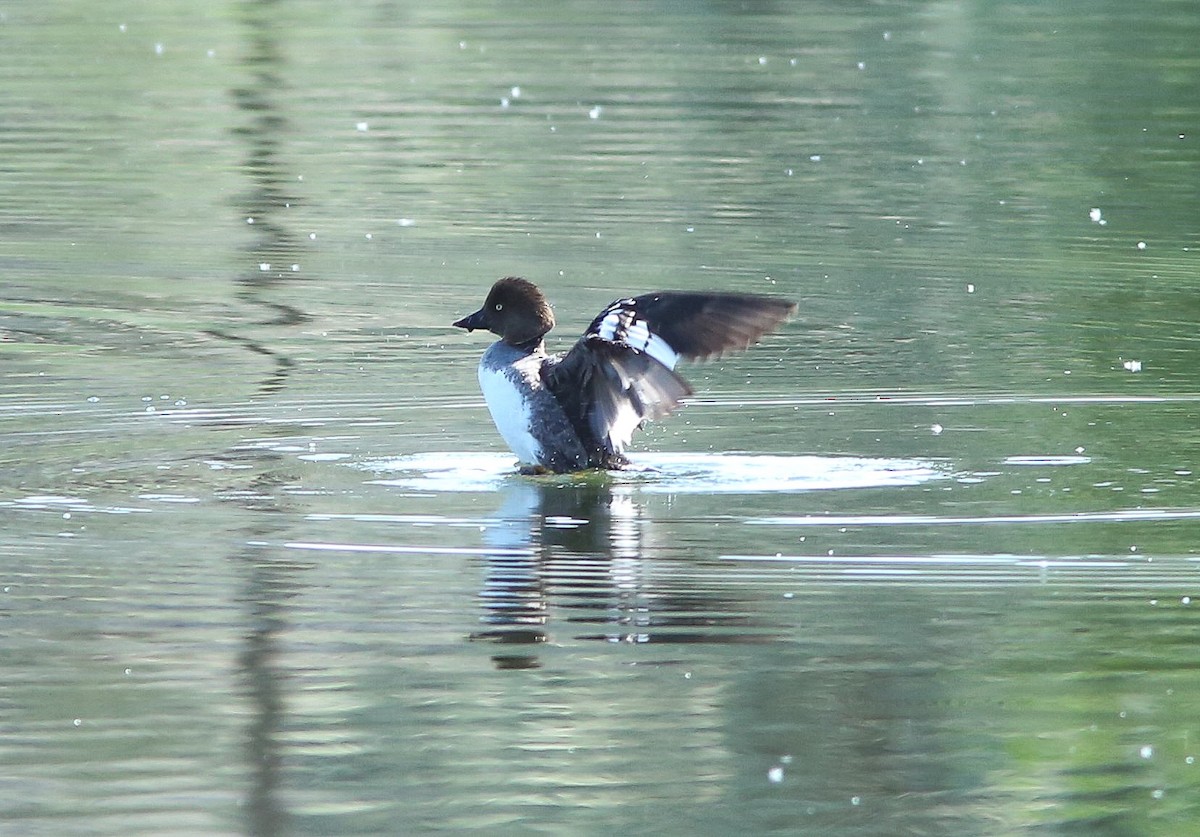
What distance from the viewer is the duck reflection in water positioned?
6539 mm

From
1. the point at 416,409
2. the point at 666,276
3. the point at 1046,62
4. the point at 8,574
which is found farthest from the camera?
the point at 1046,62

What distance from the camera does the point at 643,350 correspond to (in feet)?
27.2

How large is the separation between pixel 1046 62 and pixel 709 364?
550 inches

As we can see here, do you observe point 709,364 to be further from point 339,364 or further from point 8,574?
point 8,574

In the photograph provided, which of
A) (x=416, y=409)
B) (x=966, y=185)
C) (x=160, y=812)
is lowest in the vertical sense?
(x=160, y=812)

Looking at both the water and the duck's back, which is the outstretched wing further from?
the water

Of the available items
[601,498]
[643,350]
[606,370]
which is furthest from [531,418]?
[643,350]

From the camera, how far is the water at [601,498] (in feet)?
Result: 18.2

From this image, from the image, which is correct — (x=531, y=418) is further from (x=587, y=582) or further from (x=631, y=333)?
(x=587, y=582)

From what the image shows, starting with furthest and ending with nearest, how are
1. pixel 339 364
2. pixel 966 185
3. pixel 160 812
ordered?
1. pixel 966 185
2. pixel 339 364
3. pixel 160 812

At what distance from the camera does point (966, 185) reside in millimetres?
16219

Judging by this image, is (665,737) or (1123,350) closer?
(665,737)

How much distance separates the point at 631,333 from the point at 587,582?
4.67 ft

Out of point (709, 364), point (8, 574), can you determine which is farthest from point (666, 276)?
point (8, 574)
